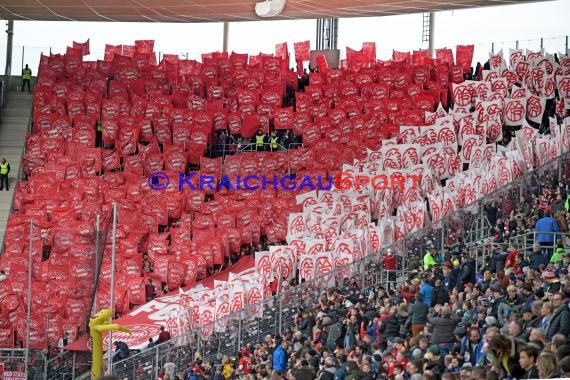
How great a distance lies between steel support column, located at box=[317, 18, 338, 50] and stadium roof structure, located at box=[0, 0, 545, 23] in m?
6.63

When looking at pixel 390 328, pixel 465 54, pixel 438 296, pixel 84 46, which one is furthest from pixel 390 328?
pixel 84 46

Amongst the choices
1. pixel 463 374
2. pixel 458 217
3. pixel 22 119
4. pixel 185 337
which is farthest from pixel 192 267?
pixel 463 374

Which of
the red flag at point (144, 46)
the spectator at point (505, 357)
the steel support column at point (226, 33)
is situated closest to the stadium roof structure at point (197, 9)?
the red flag at point (144, 46)

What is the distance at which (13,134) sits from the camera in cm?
4075

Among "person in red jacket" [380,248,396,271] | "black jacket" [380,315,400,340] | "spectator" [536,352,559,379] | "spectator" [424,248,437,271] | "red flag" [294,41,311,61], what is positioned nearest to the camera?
"spectator" [536,352,559,379]

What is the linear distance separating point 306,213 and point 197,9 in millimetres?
13851

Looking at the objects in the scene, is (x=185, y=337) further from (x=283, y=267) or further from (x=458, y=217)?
(x=458, y=217)

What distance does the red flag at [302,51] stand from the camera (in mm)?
45062

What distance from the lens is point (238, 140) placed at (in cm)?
3931

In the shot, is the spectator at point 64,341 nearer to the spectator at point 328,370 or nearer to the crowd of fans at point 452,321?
the crowd of fans at point 452,321

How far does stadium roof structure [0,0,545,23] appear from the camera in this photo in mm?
40562

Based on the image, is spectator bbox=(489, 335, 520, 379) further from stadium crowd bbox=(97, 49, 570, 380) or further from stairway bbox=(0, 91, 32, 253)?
stairway bbox=(0, 91, 32, 253)

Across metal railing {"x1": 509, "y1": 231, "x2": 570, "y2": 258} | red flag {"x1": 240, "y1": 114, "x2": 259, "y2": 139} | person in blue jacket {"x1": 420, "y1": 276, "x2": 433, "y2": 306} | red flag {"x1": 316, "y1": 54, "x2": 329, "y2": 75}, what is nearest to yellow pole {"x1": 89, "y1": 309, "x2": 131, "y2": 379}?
person in blue jacket {"x1": 420, "y1": 276, "x2": 433, "y2": 306}

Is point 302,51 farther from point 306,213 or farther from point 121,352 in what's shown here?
point 121,352
